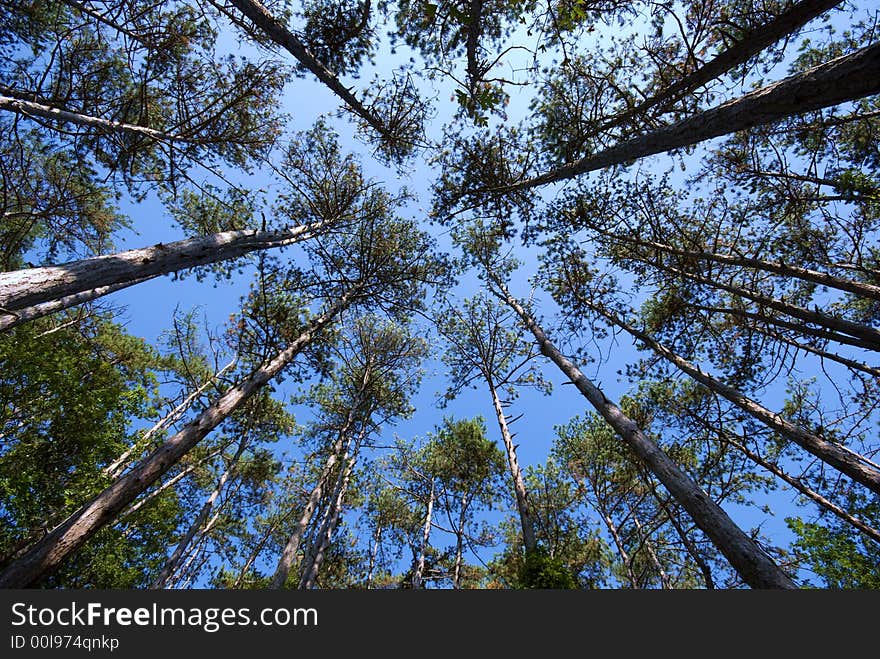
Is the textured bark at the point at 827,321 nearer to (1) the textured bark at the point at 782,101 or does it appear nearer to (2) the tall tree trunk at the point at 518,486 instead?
(1) the textured bark at the point at 782,101

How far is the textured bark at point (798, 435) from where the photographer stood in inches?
207

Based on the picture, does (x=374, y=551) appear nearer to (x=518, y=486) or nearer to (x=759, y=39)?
(x=518, y=486)

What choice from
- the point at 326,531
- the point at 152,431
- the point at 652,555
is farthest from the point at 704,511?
the point at 152,431

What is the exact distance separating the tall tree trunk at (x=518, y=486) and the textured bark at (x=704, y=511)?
252 centimetres

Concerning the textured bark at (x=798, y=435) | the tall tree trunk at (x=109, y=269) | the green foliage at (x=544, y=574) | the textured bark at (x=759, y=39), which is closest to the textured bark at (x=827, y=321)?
the textured bark at (x=798, y=435)

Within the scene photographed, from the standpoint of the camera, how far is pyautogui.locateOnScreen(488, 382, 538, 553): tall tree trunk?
20.5 feet

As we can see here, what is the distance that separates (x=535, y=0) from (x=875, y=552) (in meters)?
12.9

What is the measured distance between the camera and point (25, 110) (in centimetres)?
485

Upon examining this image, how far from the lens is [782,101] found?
2.86 meters

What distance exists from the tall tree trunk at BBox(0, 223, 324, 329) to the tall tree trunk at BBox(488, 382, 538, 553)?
729 cm

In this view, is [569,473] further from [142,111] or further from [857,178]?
[142,111]

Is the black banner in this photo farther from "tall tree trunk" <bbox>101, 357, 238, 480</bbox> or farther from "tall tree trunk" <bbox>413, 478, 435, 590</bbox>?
"tall tree trunk" <bbox>413, 478, 435, 590</bbox>

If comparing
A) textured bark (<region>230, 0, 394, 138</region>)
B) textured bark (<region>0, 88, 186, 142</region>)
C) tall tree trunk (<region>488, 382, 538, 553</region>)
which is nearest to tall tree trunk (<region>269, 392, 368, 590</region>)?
tall tree trunk (<region>488, 382, 538, 553</region>)

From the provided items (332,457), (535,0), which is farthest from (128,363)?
(535,0)
